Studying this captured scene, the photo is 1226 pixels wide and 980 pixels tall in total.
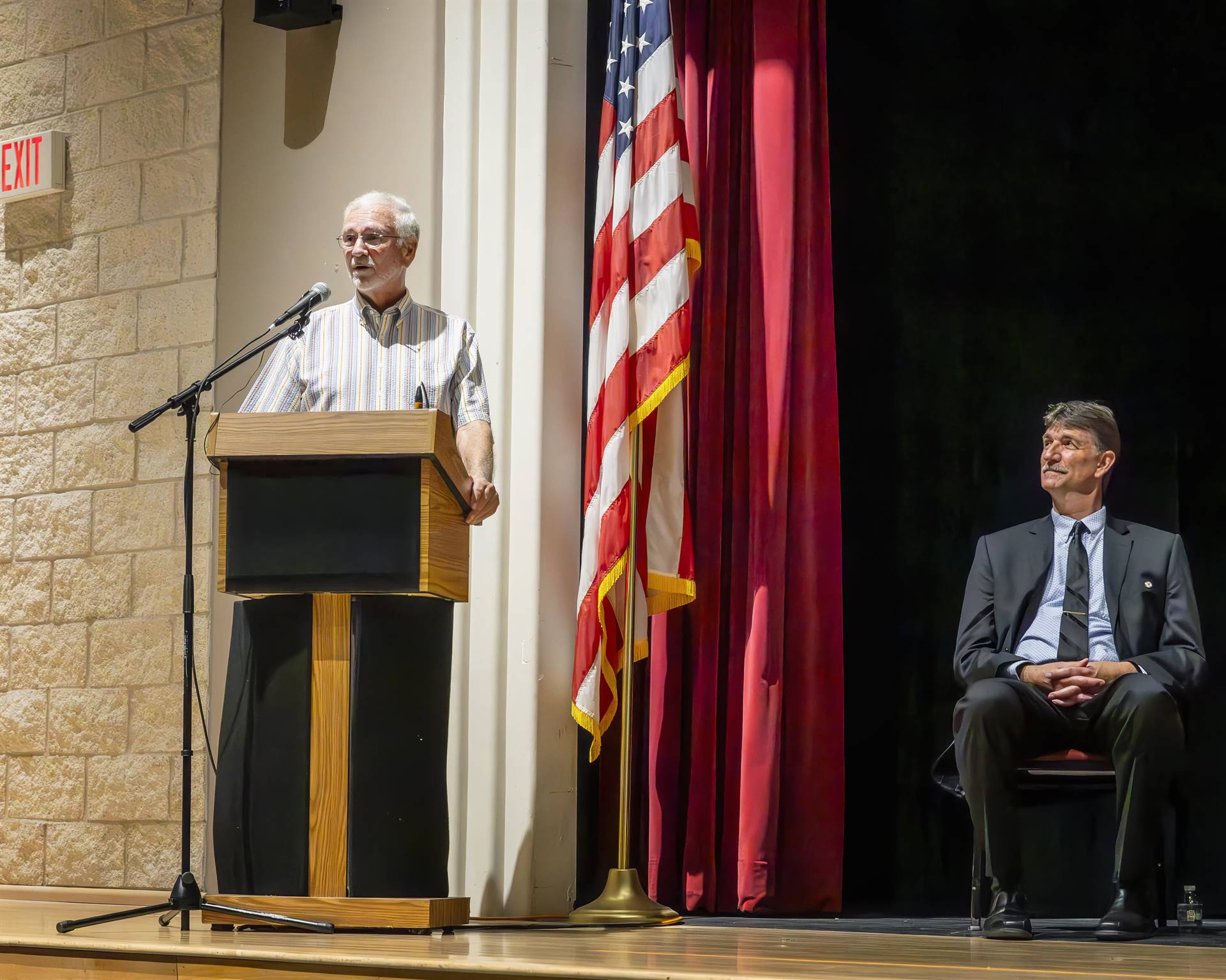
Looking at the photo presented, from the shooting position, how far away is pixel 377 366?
329 cm

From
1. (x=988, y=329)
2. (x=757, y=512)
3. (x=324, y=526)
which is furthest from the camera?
(x=988, y=329)

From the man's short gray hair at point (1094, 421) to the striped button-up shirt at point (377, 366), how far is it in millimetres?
1353

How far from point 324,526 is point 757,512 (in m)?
1.28

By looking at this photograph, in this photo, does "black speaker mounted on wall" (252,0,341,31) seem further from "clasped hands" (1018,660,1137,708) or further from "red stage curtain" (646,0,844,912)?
"clasped hands" (1018,660,1137,708)

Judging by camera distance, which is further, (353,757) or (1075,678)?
(1075,678)

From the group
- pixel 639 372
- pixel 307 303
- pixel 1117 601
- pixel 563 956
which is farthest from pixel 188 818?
pixel 1117 601

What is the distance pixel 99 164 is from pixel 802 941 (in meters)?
3.26

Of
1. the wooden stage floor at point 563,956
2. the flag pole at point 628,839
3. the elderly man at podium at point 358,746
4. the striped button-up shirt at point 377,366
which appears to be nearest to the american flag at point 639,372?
the flag pole at point 628,839

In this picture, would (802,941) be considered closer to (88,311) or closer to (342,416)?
(342,416)

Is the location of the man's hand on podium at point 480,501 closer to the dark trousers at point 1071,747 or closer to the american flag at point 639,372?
the american flag at point 639,372

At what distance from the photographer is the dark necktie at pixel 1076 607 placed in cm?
348

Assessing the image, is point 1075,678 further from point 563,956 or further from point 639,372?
point 563,956

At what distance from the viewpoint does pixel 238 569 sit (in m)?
2.90

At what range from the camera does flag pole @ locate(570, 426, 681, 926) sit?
11.0 feet
